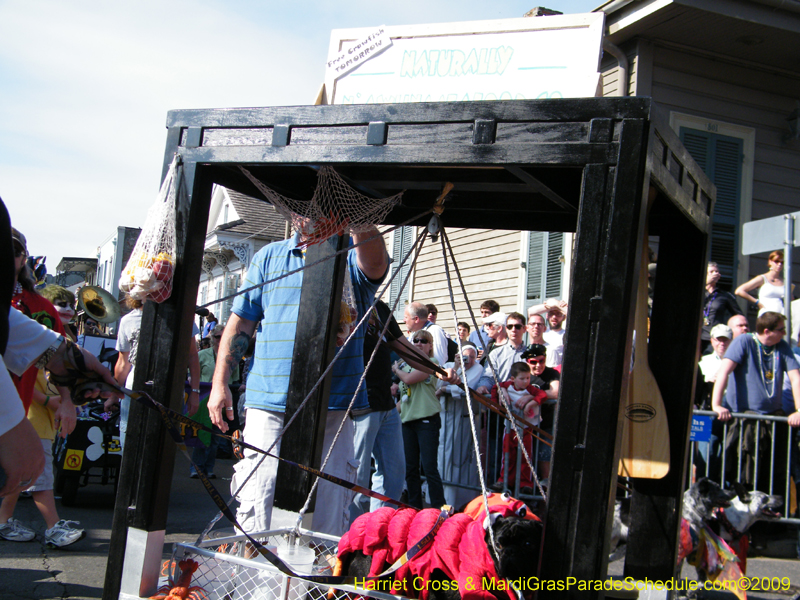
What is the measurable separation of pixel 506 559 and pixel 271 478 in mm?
1549

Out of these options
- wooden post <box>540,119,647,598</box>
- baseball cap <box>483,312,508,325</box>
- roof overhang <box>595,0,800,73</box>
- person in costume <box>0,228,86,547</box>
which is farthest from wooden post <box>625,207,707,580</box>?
roof overhang <box>595,0,800,73</box>

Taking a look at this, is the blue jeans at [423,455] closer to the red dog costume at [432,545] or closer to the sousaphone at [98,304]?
the red dog costume at [432,545]

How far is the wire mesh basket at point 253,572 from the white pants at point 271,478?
0.69 feet

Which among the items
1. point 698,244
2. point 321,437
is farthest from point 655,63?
point 321,437

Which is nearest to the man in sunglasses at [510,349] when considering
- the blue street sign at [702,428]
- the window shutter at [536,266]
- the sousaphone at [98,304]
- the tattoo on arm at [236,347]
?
the blue street sign at [702,428]

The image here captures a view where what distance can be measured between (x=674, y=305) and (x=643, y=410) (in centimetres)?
50

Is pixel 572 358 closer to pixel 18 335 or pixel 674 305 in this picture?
pixel 674 305

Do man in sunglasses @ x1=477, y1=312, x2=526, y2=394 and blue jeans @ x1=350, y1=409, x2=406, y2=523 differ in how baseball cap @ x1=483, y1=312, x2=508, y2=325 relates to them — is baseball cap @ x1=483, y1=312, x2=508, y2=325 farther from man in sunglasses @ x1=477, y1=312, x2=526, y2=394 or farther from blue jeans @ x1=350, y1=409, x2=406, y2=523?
blue jeans @ x1=350, y1=409, x2=406, y2=523

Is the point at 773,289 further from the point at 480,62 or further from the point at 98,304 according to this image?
the point at 98,304

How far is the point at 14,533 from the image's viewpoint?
197 inches

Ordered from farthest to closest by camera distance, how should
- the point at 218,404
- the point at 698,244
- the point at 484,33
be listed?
the point at 218,404
the point at 698,244
the point at 484,33

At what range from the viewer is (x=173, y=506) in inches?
263

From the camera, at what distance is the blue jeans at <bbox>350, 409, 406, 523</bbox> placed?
4.78m

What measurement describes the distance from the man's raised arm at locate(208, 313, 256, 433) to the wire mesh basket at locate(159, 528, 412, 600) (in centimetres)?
79
